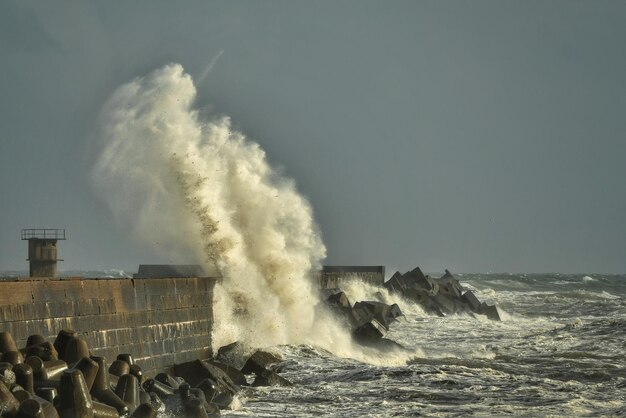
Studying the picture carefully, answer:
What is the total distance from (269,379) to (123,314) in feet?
7.05

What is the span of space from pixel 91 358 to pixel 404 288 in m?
29.4

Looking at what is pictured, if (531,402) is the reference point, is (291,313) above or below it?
above

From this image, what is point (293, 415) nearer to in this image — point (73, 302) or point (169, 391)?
point (169, 391)

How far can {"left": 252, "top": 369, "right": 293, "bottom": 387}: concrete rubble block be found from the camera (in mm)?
13664

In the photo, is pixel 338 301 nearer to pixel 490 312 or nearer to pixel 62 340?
pixel 490 312

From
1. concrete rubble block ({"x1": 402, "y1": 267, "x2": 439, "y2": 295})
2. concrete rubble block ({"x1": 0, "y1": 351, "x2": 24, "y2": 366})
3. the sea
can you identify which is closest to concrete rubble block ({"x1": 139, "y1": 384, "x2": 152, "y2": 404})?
the sea

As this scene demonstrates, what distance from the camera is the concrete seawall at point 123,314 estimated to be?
423 inches

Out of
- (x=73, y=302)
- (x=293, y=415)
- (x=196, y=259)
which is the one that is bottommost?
(x=293, y=415)

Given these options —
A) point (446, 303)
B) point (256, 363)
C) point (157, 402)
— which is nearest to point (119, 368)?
point (157, 402)

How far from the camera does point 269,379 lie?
45.0 ft

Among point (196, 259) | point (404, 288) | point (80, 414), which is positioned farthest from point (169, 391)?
point (404, 288)

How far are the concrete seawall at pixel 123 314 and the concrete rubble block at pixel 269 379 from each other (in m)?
1.11

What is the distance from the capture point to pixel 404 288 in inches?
1527

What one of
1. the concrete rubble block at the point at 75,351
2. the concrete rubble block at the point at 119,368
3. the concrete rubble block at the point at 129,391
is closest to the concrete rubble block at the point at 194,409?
Answer: the concrete rubble block at the point at 129,391
